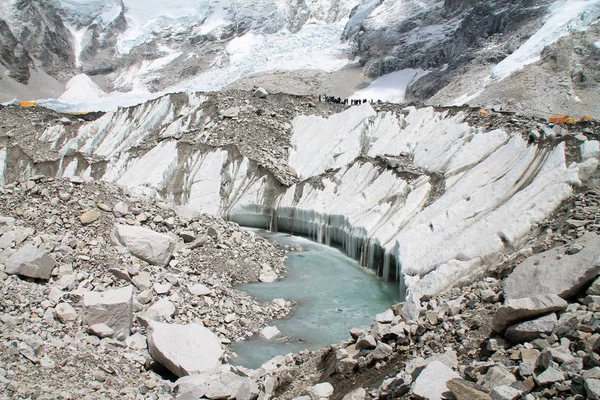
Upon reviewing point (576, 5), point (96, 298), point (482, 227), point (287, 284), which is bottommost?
point (287, 284)

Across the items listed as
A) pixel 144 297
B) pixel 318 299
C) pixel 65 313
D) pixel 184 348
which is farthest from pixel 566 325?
pixel 318 299

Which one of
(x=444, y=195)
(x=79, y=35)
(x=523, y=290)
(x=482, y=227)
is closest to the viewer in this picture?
(x=523, y=290)

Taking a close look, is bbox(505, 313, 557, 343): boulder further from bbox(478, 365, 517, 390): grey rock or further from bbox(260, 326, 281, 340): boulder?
bbox(260, 326, 281, 340): boulder

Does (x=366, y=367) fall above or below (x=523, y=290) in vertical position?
below

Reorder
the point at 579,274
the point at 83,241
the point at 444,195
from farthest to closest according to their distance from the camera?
the point at 444,195 → the point at 83,241 → the point at 579,274

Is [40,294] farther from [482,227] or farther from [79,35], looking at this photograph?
[79,35]

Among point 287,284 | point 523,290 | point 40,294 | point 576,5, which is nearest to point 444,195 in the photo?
point 287,284

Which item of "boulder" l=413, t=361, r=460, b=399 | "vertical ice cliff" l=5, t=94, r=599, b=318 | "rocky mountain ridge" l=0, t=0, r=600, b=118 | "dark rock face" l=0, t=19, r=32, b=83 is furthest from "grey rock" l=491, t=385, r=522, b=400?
"dark rock face" l=0, t=19, r=32, b=83

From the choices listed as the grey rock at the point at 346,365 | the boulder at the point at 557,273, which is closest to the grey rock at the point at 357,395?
the grey rock at the point at 346,365

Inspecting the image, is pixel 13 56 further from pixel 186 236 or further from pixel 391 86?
pixel 186 236
